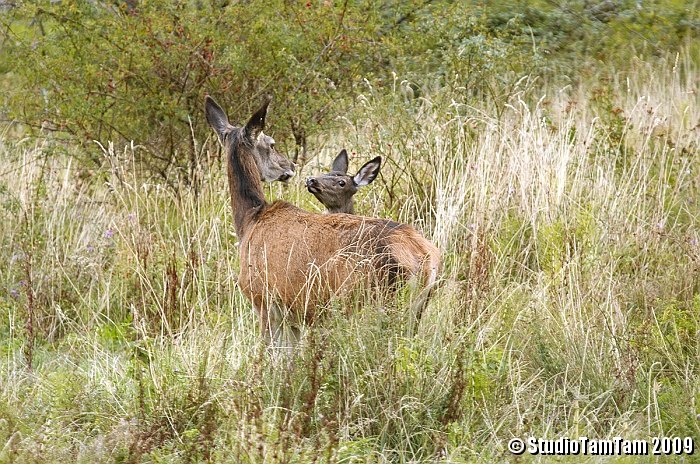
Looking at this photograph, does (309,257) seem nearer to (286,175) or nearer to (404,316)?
(404,316)

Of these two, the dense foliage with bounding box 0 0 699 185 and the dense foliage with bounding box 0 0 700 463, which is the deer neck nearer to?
the dense foliage with bounding box 0 0 700 463

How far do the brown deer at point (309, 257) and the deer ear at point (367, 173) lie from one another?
117 cm

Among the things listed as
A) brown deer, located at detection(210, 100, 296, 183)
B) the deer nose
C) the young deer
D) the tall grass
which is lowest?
the tall grass

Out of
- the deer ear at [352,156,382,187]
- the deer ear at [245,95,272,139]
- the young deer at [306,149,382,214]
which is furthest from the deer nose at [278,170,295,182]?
the deer ear at [352,156,382,187]

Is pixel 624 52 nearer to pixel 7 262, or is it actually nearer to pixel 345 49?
pixel 345 49

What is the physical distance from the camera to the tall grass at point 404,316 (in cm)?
467

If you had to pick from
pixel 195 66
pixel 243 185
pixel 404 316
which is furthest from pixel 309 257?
pixel 195 66

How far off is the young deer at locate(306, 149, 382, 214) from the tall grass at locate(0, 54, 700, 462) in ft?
1.50

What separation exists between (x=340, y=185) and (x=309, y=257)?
76.1 inches

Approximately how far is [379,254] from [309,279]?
429 millimetres

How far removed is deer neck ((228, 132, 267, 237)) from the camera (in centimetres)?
649

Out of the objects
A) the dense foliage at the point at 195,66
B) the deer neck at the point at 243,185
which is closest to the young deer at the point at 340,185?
the deer neck at the point at 243,185

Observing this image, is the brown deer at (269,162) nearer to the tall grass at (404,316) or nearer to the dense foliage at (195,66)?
the tall grass at (404,316)

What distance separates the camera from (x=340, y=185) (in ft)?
24.4
